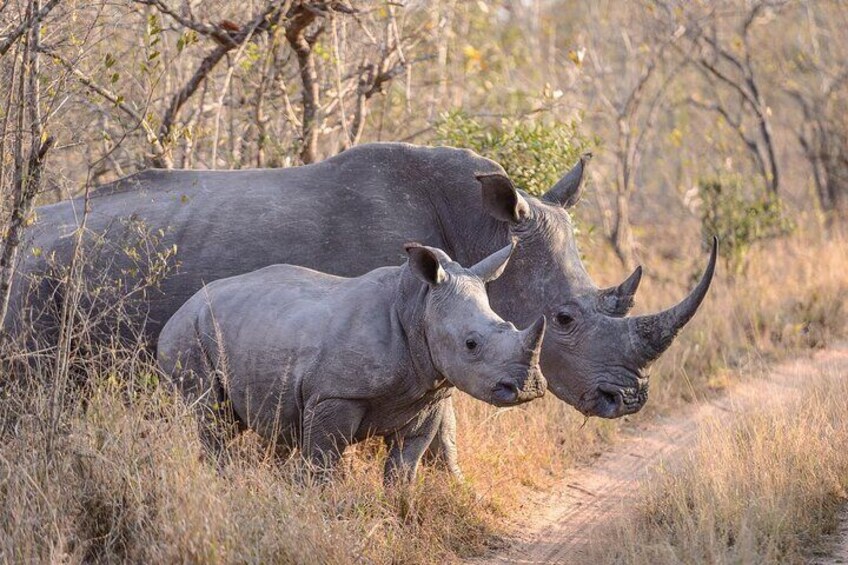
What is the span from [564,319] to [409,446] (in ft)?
3.99

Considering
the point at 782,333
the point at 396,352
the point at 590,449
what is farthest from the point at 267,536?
the point at 782,333

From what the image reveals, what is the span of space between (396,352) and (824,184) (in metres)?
12.4

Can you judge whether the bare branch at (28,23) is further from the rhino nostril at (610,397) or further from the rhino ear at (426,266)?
the rhino nostril at (610,397)

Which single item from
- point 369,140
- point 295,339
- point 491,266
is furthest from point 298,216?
point 369,140

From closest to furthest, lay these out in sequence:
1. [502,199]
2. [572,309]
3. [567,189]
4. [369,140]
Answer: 1. [572,309]
2. [502,199]
3. [567,189]
4. [369,140]

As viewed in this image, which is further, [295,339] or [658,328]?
[658,328]

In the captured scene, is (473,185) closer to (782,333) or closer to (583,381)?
(583,381)

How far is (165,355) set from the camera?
6875 mm

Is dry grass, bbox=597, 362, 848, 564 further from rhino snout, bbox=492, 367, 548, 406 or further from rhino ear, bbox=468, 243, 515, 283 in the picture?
rhino ear, bbox=468, 243, 515, 283

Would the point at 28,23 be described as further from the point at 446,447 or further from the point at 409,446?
the point at 446,447

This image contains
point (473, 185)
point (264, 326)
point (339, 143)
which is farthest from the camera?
point (339, 143)

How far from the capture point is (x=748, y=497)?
6441mm

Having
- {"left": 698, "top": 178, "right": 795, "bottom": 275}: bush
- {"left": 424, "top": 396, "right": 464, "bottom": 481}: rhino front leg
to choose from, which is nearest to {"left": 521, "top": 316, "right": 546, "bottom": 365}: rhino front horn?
{"left": 424, "top": 396, "right": 464, "bottom": 481}: rhino front leg

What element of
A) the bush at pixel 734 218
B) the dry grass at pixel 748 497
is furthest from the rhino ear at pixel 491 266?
the bush at pixel 734 218
